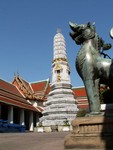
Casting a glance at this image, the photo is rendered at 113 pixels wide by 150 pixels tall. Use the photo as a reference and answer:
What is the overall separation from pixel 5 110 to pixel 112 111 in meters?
30.5

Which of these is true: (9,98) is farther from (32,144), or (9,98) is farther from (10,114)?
(32,144)

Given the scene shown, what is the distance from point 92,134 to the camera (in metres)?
3.95

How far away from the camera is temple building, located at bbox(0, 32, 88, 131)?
27719 mm

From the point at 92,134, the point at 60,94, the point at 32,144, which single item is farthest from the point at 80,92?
the point at 92,134

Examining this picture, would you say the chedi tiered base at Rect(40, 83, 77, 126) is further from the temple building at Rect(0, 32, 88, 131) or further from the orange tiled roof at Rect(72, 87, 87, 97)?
the orange tiled roof at Rect(72, 87, 87, 97)

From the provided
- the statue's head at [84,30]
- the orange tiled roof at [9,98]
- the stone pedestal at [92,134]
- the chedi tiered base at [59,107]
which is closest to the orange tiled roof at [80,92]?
the orange tiled roof at [9,98]

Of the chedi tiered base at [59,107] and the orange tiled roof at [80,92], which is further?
the orange tiled roof at [80,92]

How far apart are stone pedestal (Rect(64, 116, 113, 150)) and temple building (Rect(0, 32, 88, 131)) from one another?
22.5 meters

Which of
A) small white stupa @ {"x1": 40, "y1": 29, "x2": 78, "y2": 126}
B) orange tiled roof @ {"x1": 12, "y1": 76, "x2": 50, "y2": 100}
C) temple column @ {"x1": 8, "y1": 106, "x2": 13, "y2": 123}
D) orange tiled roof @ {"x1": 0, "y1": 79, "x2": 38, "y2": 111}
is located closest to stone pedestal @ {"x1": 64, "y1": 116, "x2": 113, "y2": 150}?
small white stupa @ {"x1": 40, "y1": 29, "x2": 78, "y2": 126}

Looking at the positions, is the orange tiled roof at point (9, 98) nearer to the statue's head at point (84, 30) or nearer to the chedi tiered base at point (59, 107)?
the chedi tiered base at point (59, 107)

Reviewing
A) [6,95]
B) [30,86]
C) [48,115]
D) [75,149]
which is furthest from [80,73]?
[30,86]

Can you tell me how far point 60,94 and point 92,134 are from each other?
25.3 m

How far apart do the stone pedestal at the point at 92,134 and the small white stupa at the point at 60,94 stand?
22213 millimetres

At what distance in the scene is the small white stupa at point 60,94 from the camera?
2722 cm
